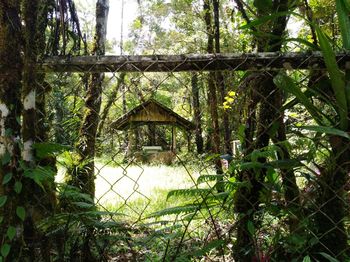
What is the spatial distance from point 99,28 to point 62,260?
4.29 metres

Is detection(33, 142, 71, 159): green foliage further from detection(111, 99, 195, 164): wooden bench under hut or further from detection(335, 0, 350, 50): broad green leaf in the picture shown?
detection(335, 0, 350, 50): broad green leaf

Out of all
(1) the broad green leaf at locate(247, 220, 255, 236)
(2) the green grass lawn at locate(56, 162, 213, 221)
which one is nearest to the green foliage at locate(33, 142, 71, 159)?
(1) the broad green leaf at locate(247, 220, 255, 236)

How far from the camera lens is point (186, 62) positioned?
1.32 metres

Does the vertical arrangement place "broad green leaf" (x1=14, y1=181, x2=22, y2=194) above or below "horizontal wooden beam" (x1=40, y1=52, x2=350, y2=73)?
below

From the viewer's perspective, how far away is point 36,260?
1.24 meters

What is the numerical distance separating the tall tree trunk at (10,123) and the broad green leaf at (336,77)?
1.08 meters

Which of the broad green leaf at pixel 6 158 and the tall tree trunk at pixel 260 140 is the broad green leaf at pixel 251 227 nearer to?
the tall tree trunk at pixel 260 140

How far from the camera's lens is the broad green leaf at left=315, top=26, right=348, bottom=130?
1279mm

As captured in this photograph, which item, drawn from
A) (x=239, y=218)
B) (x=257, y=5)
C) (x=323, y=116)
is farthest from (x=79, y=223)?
(x=257, y=5)

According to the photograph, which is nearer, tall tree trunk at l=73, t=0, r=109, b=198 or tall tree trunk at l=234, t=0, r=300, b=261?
tall tree trunk at l=234, t=0, r=300, b=261

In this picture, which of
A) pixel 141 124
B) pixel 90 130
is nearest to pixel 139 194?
pixel 90 130

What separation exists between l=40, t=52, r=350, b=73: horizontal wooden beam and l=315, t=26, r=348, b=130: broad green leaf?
2.4 inches

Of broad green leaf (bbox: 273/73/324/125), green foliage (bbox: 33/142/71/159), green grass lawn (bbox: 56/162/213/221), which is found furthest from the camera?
green grass lawn (bbox: 56/162/213/221)

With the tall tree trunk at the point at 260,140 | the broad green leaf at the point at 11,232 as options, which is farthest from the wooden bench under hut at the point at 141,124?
the broad green leaf at the point at 11,232
